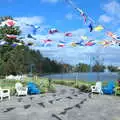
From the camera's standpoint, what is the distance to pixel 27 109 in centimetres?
1959

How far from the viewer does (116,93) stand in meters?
29.9

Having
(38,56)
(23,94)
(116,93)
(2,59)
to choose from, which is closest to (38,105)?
(23,94)

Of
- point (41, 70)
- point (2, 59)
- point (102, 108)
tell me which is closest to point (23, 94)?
point (102, 108)

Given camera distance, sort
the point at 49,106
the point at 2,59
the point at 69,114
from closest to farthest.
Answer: the point at 69,114
the point at 49,106
the point at 2,59

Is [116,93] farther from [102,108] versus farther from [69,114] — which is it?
[69,114]

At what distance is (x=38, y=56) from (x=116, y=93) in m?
96.5

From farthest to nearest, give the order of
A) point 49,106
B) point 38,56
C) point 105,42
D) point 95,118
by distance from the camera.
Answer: point 38,56
point 105,42
point 49,106
point 95,118

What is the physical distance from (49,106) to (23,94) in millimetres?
8641

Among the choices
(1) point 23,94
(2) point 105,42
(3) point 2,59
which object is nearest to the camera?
(2) point 105,42

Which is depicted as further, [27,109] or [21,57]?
[21,57]

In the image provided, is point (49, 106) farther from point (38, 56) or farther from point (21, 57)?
point (38, 56)

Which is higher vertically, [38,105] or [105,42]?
[105,42]

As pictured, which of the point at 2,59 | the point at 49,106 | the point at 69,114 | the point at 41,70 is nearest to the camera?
the point at 69,114

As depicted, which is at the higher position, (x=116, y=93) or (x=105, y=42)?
(x=105, y=42)
